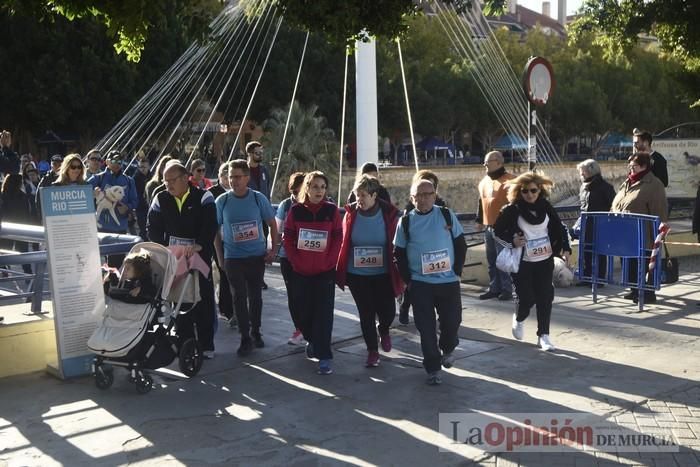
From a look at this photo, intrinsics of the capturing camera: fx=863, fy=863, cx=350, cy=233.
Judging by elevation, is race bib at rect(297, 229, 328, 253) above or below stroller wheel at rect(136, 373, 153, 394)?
above

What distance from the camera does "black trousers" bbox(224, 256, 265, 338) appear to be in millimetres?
8242

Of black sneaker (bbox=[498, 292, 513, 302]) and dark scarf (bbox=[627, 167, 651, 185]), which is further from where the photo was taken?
black sneaker (bbox=[498, 292, 513, 302])

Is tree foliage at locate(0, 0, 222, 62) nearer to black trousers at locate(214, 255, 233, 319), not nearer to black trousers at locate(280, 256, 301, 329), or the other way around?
black trousers at locate(280, 256, 301, 329)

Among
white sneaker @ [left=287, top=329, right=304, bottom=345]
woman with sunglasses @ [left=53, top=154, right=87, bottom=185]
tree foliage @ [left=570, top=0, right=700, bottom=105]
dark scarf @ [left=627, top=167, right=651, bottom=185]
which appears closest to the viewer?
white sneaker @ [left=287, top=329, right=304, bottom=345]

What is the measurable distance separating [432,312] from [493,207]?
3645mm

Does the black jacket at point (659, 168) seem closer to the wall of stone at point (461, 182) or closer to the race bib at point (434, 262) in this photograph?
the race bib at point (434, 262)

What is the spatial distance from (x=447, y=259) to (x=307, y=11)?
2313 mm

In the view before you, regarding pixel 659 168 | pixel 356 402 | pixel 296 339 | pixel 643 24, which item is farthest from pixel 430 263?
pixel 643 24

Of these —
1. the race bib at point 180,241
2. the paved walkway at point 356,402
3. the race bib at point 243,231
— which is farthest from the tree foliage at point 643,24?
the race bib at point 180,241

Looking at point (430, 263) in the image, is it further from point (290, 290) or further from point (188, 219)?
point (188, 219)

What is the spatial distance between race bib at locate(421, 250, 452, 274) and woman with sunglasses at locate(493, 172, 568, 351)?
1248mm

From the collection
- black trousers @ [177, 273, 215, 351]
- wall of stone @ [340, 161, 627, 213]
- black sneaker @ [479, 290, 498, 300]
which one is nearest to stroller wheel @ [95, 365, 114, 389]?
black trousers @ [177, 273, 215, 351]

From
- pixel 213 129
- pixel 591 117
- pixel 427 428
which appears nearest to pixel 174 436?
pixel 427 428

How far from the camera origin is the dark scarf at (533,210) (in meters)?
8.20
